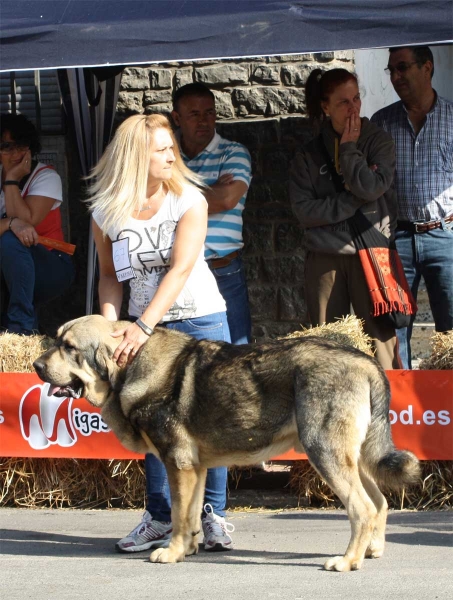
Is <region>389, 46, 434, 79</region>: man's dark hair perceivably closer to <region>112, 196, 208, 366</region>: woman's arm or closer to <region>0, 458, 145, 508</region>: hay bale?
<region>112, 196, 208, 366</region>: woman's arm

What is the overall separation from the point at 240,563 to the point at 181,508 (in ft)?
1.45

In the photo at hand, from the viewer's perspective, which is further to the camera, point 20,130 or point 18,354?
point 20,130

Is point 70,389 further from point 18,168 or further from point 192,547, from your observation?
point 18,168

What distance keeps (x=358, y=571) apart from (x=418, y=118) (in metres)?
3.68

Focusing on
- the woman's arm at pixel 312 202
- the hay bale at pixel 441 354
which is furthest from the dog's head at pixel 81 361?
the hay bale at pixel 441 354

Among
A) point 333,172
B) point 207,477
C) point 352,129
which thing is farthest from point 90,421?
point 352,129

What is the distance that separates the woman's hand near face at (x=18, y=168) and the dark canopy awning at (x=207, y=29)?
214 cm

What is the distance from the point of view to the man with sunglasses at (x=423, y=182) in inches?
274

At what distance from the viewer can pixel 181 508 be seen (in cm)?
495

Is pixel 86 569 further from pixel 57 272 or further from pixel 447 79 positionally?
pixel 447 79

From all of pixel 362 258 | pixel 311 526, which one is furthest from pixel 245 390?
pixel 362 258

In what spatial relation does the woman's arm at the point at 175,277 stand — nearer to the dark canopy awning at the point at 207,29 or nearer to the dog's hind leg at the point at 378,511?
the dark canopy awning at the point at 207,29

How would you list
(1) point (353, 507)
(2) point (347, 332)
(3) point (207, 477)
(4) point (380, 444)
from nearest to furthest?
(1) point (353, 507) < (4) point (380, 444) < (3) point (207, 477) < (2) point (347, 332)

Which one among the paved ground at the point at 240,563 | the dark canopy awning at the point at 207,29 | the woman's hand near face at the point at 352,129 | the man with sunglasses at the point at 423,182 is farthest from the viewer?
the man with sunglasses at the point at 423,182
